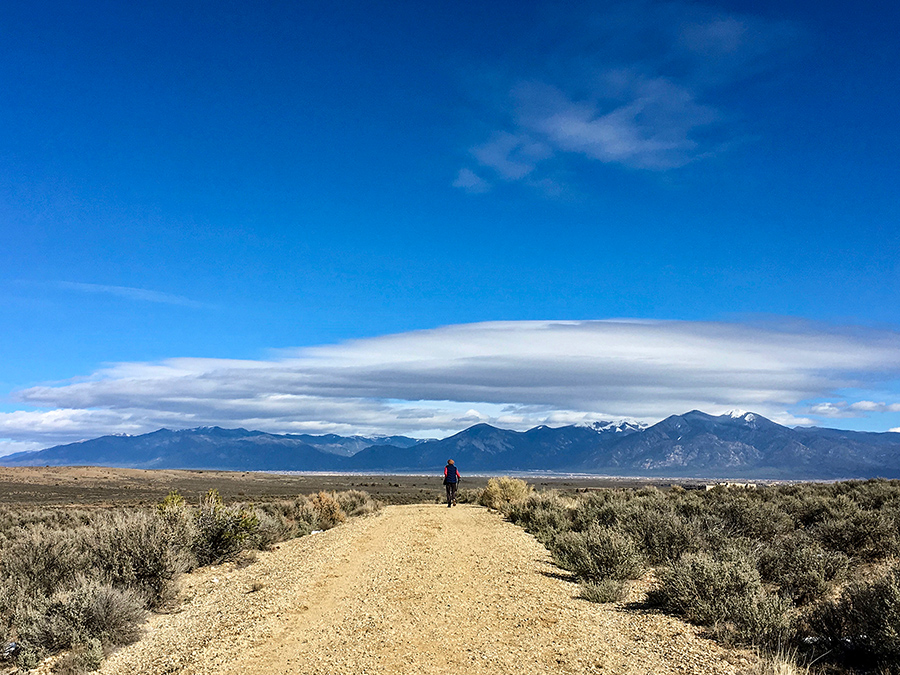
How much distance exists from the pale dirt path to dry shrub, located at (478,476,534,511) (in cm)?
1717

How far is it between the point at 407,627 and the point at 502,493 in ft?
80.3

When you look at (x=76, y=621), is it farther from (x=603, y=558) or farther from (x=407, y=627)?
(x=603, y=558)

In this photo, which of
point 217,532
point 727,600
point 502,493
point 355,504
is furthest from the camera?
point 502,493

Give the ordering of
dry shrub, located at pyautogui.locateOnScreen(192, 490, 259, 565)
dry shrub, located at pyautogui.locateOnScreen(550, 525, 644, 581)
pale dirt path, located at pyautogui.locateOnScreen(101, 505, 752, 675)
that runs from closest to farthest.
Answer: pale dirt path, located at pyautogui.locateOnScreen(101, 505, 752, 675), dry shrub, located at pyautogui.locateOnScreen(550, 525, 644, 581), dry shrub, located at pyautogui.locateOnScreen(192, 490, 259, 565)

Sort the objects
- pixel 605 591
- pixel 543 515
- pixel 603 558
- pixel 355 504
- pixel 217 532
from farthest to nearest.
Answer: pixel 355 504 → pixel 543 515 → pixel 217 532 → pixel 603 558 → pixel 605 591

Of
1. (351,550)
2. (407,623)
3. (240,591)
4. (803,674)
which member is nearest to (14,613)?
(240,591)

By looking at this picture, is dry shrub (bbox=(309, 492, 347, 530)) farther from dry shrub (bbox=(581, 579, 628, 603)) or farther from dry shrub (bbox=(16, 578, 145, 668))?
dry shrub (bbox=(16, 578, 145, 668))

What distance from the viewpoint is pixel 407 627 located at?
8.56 metres

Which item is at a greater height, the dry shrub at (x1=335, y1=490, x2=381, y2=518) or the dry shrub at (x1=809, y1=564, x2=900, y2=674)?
the dry shrub at (x1=809, y1=564, x2=900, y2=674)

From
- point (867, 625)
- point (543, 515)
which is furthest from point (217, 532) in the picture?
point (867, 625)

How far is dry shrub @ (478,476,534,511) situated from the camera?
3139cm

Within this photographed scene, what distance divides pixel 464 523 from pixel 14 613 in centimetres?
1574

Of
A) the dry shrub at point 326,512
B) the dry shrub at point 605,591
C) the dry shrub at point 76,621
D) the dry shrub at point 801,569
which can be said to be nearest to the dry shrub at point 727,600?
the dry shrub at point 605,591

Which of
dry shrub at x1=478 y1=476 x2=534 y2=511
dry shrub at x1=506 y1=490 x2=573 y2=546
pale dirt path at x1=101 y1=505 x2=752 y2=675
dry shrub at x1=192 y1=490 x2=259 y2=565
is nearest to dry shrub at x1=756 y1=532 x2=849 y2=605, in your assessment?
pale dirt path at x1=101 y1=505 x2=752 y2=675
